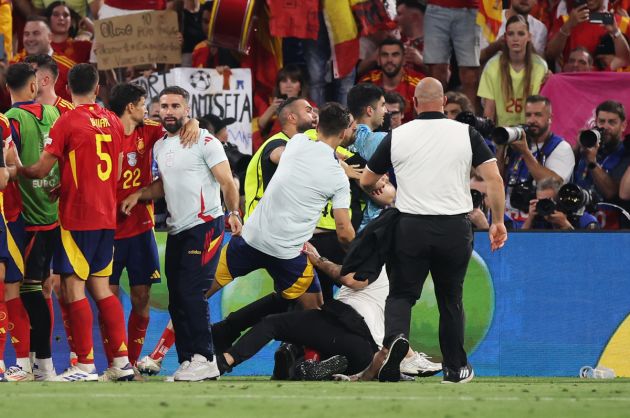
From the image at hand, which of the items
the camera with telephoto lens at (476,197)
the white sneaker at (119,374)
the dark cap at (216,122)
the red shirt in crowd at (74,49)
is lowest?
the white sneaker at (119,374)

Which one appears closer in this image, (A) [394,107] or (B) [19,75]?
(B) [19,75]

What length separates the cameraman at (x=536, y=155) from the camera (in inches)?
460

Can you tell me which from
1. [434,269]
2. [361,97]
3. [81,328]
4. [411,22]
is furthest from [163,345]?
[411,22]

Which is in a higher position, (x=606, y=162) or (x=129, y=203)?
(x=129, y=203)

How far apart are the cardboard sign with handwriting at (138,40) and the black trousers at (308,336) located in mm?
4466

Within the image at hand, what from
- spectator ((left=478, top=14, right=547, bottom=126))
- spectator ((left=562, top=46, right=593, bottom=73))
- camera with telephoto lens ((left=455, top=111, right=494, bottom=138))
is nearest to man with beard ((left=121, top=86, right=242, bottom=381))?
camera with telephoto lens ((left=455, top=111, right=494, bottom=138))

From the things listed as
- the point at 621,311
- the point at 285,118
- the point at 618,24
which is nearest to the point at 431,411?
the point at 285,118

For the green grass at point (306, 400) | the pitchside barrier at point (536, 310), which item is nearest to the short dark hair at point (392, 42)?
the pitchside barrier at point (536, 310)

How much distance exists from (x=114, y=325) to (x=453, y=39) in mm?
5915

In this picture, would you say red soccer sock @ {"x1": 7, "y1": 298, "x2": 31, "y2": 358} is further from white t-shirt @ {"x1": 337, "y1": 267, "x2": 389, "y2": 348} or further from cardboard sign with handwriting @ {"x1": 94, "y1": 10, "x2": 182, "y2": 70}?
cardboard sign with handwriting @ {"x1": 94, "y1": 10, "x2": 182, "y2": 70}

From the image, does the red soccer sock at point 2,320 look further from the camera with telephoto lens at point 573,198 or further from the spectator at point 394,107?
the camera with telephoto lens at point 573,198

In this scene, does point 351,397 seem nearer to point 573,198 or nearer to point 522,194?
point 573,198

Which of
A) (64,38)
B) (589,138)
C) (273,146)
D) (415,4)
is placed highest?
(415,4)

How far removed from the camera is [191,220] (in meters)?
9.30
